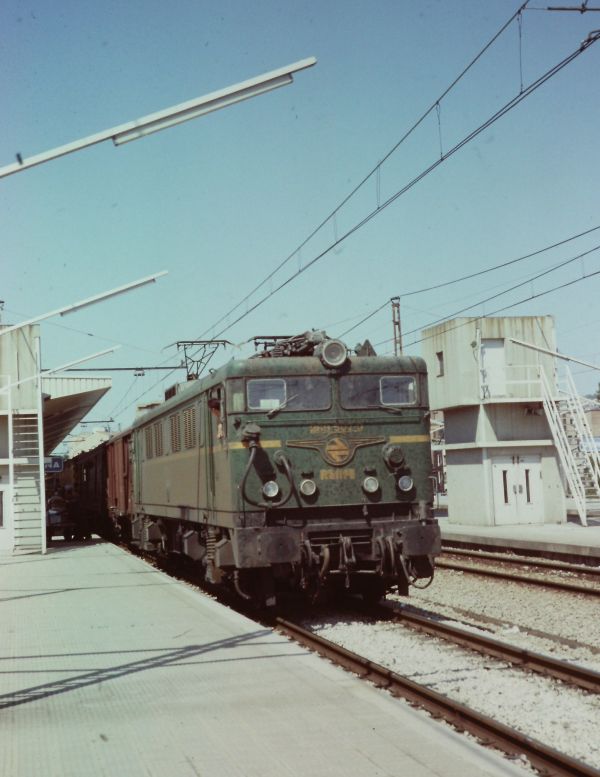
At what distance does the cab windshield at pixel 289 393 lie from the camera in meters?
11.4

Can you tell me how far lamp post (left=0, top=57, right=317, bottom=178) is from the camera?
7016 mm

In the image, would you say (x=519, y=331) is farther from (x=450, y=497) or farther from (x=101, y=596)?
(x=101, y=596)

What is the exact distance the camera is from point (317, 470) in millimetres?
11305

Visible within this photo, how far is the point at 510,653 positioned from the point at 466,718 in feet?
7.90

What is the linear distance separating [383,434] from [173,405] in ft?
16.0

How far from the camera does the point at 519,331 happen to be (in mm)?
29266

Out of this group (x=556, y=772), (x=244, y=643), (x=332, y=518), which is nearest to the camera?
(x=556, y=772)

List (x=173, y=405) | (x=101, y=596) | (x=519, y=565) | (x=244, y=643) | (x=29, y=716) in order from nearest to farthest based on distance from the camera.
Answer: (x=29, y=716) → (x=244, y=643) → (x=101, y=596) → (x=173, y=405) → (x=519, y=565)

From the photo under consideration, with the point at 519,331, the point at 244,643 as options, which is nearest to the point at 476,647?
the point at 244,643

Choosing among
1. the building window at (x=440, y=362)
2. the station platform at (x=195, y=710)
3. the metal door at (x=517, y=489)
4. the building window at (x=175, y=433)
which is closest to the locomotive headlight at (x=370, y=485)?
the station platform at (x=195, y=710)

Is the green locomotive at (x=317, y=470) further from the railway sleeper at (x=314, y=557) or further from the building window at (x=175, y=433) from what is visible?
the building window at (x=175, y=433)

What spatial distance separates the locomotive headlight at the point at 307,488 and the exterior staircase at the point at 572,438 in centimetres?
1651

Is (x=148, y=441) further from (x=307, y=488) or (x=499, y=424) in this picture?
(x=499, y=424)

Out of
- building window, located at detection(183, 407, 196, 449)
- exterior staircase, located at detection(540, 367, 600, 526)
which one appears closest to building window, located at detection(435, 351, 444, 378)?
exterior staircase, located at detection(540, 367, 600, 526)
